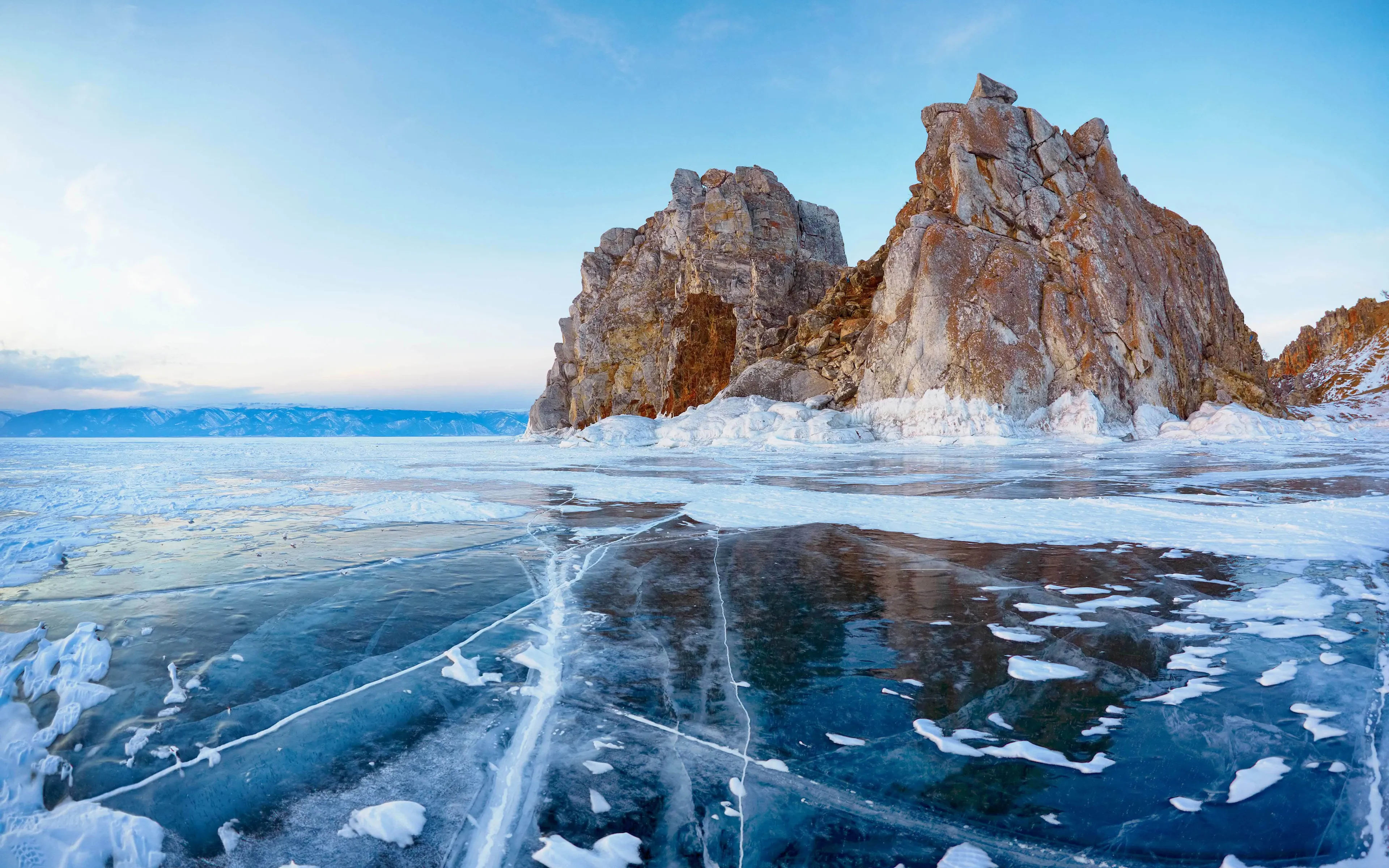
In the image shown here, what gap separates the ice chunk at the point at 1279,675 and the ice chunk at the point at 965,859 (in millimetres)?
2245

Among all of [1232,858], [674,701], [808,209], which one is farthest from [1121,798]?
[808,209]

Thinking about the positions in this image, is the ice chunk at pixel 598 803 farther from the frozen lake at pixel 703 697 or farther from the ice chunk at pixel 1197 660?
the ice chunk at pixel 1197 660

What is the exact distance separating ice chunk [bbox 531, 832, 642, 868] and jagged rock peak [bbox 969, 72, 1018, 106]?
53922 millimetres

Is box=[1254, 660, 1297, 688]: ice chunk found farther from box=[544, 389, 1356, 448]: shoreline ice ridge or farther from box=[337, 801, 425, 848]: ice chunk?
box=[544, 389, 1356, 448]: shoreline ice ridge

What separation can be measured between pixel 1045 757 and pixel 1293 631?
2731 millimetres

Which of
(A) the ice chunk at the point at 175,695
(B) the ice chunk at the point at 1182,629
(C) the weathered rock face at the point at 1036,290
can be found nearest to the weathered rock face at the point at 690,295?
(C) the weathered rock face at the point at 1036,290

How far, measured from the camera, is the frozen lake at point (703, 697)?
2.17 metres

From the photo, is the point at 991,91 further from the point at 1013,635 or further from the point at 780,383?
the point at 1013,635

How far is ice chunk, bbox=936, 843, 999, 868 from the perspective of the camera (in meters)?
1.99

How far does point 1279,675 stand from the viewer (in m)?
3.34

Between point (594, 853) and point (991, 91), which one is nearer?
point (594, 853)

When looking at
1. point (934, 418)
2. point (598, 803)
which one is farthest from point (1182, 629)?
point (934, 418)

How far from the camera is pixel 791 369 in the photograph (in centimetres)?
4859

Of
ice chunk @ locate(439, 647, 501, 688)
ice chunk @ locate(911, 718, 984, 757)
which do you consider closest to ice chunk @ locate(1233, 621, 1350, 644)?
ice chunk @ locate(911, 718, 984, 757)
